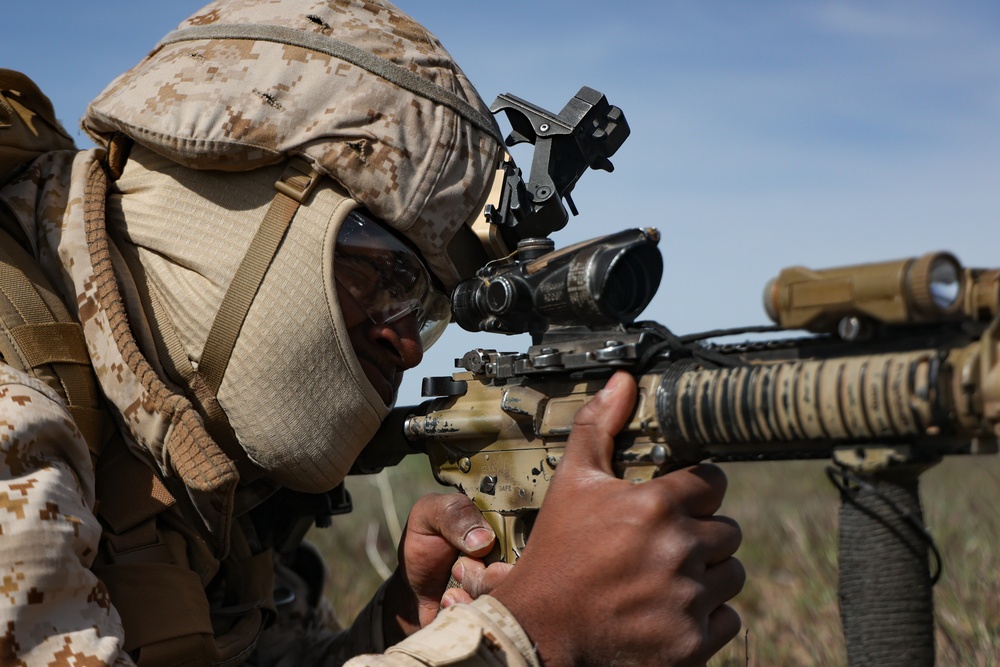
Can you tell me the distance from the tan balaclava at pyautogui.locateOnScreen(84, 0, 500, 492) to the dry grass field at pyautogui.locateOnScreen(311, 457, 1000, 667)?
1535 millimetres

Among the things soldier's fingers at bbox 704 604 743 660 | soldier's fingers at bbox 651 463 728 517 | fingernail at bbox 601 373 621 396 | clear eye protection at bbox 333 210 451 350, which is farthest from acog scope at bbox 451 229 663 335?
soldier's fingers at bbox 704 604 743 660

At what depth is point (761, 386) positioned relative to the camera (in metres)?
2.13

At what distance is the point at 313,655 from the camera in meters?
3.88

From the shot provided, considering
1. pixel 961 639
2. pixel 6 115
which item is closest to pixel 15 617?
pixel 6 115

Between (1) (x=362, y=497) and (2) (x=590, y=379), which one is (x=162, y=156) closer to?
(2) (x=590, y=379)

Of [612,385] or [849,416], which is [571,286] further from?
[849,416]

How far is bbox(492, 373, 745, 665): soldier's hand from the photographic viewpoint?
228 cm

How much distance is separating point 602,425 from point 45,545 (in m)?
1.30

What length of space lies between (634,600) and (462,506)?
89 centimetres

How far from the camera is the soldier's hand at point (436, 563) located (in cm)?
298

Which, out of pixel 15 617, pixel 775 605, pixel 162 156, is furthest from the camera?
pixel 775 605

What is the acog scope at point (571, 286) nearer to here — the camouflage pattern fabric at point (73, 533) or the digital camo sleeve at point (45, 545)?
the camouflage pattern fabric at point (73, 533)

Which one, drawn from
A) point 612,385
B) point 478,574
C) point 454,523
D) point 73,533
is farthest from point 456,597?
point 73,533

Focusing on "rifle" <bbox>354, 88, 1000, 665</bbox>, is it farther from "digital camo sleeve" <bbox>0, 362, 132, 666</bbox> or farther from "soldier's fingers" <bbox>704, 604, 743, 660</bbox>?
"digital camo sleeve" <bbox>0, 362, 132, 666</bbox>
